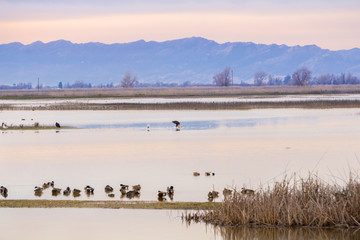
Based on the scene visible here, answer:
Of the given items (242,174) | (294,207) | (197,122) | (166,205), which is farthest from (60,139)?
(294,207)

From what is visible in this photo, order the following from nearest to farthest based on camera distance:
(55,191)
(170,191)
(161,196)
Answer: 1. (161,196)
2. (170,191)
3. (55,191)

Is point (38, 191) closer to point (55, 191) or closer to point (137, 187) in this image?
point (55, 191)

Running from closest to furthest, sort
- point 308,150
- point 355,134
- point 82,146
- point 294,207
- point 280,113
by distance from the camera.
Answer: point 294,207
point 308,150
point 82,146
point 355,134
point 280,113

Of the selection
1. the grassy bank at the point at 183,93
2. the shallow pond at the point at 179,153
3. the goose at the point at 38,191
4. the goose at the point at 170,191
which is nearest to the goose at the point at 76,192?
the shallow pond at the point at 179,153

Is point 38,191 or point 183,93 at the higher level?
point 183,93

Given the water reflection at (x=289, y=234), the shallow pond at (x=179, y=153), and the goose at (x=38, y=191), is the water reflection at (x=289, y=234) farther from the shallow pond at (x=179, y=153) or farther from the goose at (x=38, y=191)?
the goose at (x=38, y=191)

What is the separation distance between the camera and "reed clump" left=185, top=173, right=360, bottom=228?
567 inches

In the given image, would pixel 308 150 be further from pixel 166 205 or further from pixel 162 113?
pixel 162 113

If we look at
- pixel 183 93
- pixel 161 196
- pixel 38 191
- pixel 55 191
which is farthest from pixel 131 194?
pixel 183 93

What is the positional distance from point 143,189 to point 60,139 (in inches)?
727

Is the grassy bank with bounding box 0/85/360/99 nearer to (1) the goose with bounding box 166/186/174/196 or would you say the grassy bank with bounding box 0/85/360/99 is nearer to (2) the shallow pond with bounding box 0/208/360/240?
(1) the goose with bounding box 166/186/174/196

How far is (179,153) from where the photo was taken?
3052 centimetres

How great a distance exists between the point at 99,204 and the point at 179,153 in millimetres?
12498

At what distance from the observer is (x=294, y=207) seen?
47.7 ft
